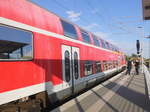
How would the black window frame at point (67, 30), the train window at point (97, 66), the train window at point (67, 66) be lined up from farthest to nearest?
1. the train window at point (97, 66)
2. the black window frame at point (67, 30)
3. the train window at point (67, 66)

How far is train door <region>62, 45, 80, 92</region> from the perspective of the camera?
269 inches

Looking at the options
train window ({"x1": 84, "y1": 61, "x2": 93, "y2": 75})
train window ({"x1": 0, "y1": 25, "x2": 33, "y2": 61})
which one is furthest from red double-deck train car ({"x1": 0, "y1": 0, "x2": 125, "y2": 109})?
train window ({"x1": 84, "y1": 61, "x2": 93, "y2": 75})

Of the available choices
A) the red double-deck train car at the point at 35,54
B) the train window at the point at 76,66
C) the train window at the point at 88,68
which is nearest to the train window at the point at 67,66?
the red double-deck train car at the point at 35,54

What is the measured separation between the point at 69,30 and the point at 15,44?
3.52 m

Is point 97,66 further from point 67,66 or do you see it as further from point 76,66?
point 67,66

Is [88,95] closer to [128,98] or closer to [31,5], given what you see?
[128,98]

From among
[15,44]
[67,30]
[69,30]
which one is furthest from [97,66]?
[15,44]

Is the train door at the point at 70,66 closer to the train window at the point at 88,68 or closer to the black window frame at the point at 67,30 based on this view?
the black window frame at the point at 67,30

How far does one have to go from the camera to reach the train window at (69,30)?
732cm

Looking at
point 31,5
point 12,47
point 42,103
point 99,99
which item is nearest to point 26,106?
point 42,103

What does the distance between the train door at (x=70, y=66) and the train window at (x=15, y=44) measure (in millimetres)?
2055

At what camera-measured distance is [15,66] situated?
169 inches

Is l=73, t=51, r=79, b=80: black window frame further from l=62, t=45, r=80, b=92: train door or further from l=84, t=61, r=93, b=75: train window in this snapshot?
l=84, t=61, r=93, b=75: train window

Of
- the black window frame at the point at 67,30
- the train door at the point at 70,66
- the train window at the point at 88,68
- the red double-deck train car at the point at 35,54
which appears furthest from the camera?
the train window at the point at 88,68
